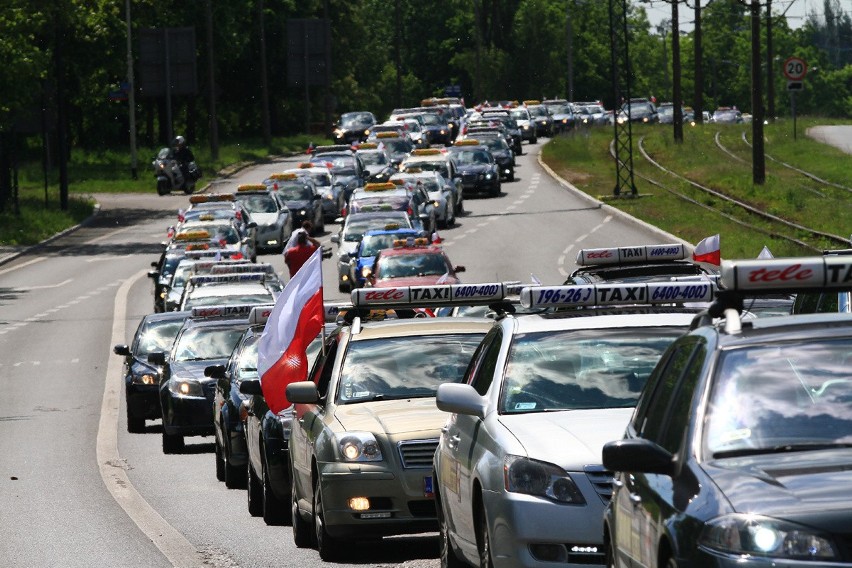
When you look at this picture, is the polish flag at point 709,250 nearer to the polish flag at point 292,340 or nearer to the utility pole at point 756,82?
the polish flag at point 292,340

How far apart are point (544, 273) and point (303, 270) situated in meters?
26.1

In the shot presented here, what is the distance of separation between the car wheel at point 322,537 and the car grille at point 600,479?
3.63m

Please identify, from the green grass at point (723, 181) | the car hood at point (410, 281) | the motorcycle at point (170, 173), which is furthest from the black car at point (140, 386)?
the motorcycle at point (170, 173)

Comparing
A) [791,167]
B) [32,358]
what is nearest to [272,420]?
[32,358]

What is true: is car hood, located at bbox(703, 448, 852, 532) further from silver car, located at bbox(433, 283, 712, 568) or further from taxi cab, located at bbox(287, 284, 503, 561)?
taxi cab, located at bbox(287, 284, 503, 561)

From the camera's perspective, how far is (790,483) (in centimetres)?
578

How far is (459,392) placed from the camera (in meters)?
8.97

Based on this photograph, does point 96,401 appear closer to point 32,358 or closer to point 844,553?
point 32,358

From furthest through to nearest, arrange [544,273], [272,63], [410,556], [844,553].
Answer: [272,63], [544,273], [410,556], [844,553]

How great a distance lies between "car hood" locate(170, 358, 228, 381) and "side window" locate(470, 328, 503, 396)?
37.3 ft

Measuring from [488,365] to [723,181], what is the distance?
46.5 metres

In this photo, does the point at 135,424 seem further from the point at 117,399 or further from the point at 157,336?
the point at 117,399

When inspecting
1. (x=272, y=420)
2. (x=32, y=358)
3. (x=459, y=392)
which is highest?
(x=459, y=392)

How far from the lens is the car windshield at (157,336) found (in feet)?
83.6
